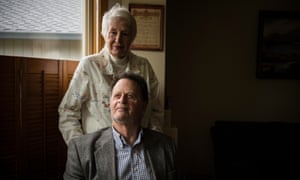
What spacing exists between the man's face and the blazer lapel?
13cm

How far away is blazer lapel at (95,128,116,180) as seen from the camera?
1.04m

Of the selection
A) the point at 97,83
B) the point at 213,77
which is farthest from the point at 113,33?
the point at 213,77

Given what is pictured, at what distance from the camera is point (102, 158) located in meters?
1.06

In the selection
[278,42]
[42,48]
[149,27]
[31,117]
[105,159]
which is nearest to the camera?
[105,159]

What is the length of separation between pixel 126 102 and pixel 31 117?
610 millimetres

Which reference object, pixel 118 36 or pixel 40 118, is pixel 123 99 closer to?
pixel 118 36

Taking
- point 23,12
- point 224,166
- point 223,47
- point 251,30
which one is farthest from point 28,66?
point 251,30

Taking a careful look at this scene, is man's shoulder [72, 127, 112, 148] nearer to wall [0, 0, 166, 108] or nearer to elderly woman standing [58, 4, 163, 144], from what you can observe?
elderly woman standing [58, 4, 163, 144]

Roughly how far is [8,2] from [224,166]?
244 cm

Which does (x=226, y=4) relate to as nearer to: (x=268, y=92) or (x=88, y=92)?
(x=268, y=92)

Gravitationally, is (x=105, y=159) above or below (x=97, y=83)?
below

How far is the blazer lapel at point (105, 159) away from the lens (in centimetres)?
104

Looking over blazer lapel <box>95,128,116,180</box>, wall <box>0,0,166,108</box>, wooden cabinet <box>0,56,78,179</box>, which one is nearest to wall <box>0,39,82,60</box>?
wall <box>0,0,166,108</box>

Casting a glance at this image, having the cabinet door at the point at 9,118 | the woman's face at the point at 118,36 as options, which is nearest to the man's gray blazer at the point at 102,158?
the cabinet door at the point at 9,118
